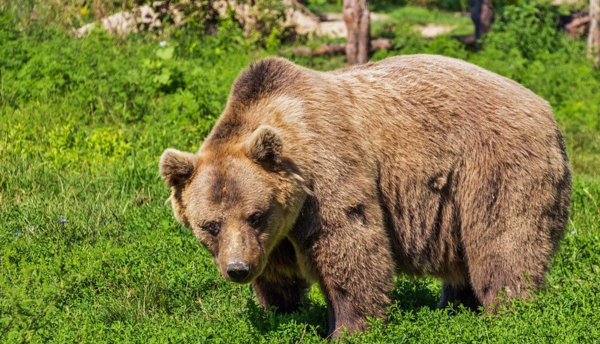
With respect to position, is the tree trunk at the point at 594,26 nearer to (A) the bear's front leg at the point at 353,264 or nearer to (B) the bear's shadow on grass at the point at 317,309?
(B) the bear's shadow on grass at the point at 317,309

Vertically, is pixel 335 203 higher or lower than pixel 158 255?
higher

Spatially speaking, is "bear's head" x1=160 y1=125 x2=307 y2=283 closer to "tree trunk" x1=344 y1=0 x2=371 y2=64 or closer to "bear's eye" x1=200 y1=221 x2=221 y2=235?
"bear's eye" x1=200 y1=221 x2=221 y2=235

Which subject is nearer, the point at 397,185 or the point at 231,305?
the point at 397,185

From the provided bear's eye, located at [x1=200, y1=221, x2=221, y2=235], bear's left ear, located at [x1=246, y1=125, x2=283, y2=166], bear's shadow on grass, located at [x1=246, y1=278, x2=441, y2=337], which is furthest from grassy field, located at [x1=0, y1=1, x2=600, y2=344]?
bear's left ear, located at [x1=246, y1=125, x2=283, y2=166]

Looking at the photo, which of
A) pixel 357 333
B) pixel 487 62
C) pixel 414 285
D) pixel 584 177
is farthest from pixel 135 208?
pixel 487 62

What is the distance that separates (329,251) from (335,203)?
0.29 metres

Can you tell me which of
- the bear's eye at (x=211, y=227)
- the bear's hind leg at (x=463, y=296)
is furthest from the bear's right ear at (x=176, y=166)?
the bear's hind leg at (x=463, y=296)

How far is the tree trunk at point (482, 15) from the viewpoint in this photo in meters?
14.8

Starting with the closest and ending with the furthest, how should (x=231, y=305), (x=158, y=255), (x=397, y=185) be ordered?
(x=397, y=185)
(x=231, y=305)
(x=158, y=255)

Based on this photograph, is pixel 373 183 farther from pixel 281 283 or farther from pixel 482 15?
pixel 482 15

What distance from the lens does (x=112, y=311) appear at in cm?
627

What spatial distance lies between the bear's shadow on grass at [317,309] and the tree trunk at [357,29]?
6.98 meters

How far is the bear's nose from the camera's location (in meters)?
5.32

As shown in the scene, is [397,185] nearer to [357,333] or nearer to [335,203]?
[335,203]
